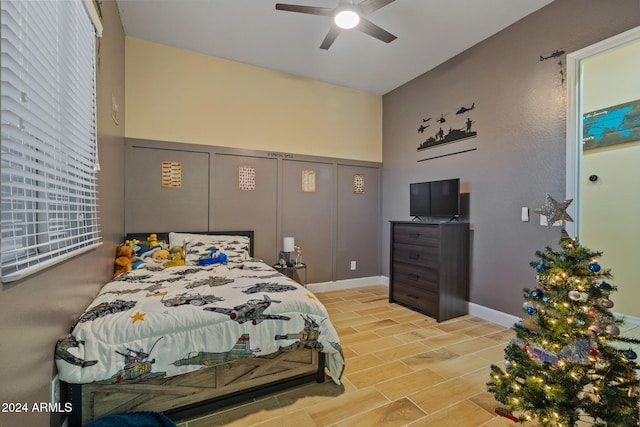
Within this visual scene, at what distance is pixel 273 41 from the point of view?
3.14 metres

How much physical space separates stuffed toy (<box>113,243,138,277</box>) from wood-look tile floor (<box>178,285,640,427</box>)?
5.40 ft

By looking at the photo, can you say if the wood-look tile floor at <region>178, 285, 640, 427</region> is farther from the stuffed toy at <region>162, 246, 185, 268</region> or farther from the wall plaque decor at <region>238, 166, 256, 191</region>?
the wall plaque decor at <region>238, 166, 256, 191</region>

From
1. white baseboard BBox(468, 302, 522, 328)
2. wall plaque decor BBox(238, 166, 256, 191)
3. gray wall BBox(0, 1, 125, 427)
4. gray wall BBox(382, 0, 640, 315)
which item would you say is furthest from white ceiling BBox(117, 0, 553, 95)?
white baseboard BBox(468, 302, 522, 328)

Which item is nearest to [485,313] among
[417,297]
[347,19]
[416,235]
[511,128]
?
[417,297]

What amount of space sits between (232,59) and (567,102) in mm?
3684

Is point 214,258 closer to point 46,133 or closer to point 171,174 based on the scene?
point 171,174

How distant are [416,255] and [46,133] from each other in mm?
3269

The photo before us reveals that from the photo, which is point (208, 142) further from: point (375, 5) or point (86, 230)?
point (375, 5)

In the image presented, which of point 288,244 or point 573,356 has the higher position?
point 288,244

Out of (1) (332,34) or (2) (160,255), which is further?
(2) (160,255)

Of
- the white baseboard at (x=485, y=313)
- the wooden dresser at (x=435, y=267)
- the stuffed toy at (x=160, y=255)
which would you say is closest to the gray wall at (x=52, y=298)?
the stuffed toy at (x=160, y=255)

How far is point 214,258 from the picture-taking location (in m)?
2.88

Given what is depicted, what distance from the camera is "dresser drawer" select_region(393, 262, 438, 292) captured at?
120 inches

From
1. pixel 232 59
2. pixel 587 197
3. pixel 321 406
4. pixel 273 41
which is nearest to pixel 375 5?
pixel 273 41
